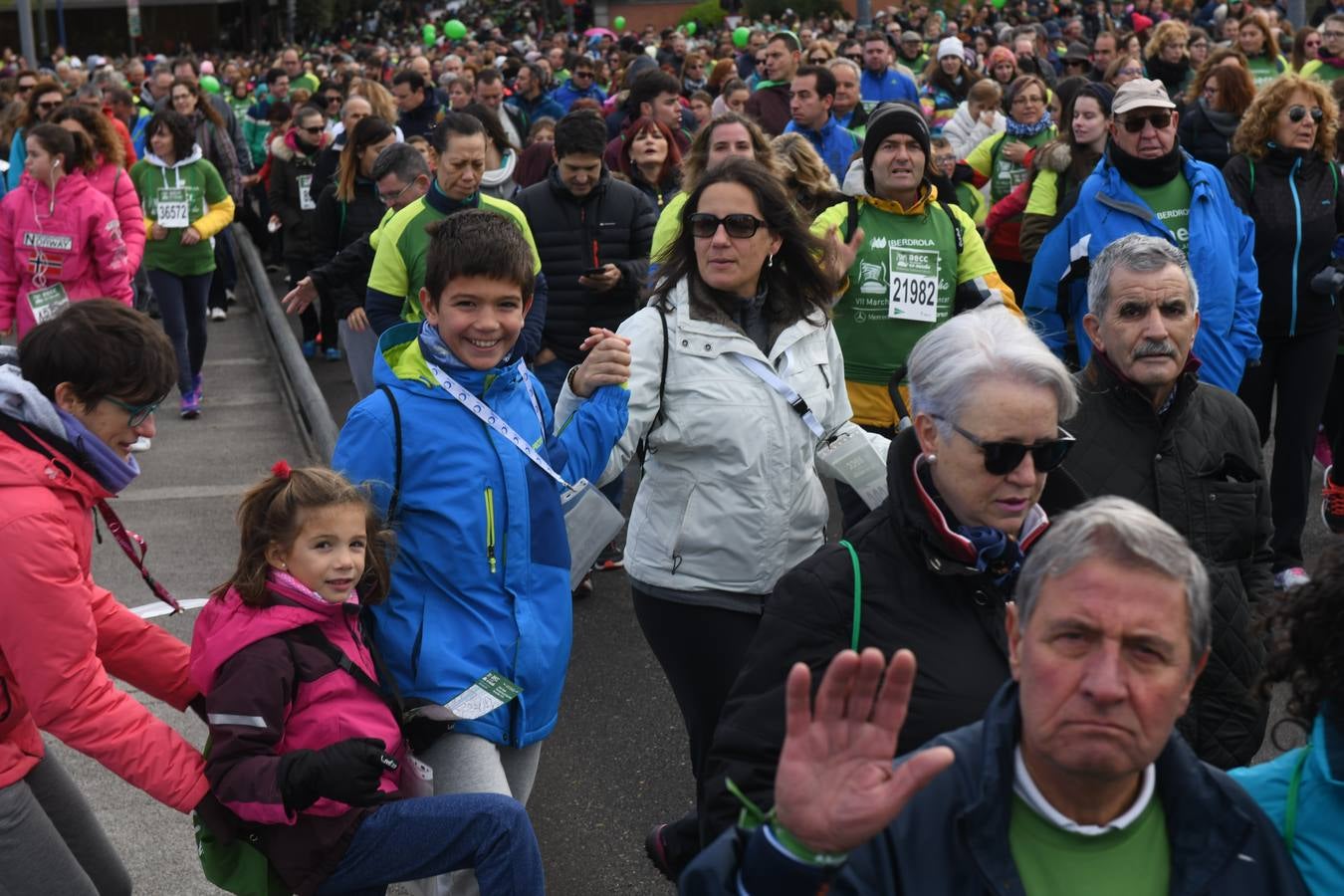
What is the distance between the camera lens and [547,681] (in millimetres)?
4125

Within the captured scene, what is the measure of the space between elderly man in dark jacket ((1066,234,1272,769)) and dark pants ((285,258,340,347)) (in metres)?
9.45

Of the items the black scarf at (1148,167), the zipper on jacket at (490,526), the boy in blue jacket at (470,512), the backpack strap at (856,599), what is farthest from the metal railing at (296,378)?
the backpack strap at (856,599)

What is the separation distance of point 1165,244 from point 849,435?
977mm

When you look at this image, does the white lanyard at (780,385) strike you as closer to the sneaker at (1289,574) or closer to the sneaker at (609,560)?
the sneaker at (1289,574)

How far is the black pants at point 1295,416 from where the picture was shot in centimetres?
766

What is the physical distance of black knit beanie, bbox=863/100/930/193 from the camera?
6445 mm

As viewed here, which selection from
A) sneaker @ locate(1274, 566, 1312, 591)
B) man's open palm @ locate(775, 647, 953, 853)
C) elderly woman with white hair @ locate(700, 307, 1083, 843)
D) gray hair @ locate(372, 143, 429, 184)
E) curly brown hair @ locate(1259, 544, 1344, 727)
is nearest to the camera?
man's open palm @ locate(775, 647, 953, 853)

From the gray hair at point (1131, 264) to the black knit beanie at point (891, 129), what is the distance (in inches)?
79.4

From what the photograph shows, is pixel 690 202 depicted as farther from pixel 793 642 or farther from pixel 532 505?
pixel 793 642

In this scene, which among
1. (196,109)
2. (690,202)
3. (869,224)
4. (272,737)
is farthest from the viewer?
(196,109)

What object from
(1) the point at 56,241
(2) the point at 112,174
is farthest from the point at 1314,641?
(2) the point at 112,174

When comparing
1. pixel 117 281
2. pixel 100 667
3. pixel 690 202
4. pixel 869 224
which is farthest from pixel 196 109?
pixel 100 667

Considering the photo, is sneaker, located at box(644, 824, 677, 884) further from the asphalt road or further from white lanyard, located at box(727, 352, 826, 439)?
white lanyard, located at box(727, 352, 826, 439)

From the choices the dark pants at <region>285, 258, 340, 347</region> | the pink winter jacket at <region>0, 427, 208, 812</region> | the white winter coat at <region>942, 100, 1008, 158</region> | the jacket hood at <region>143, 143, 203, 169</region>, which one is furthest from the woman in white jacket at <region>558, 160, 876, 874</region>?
the dark pants at <region>285, 258, 340, 347</region>
